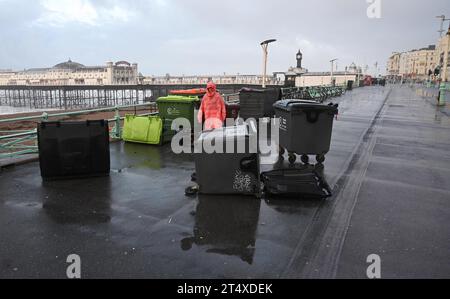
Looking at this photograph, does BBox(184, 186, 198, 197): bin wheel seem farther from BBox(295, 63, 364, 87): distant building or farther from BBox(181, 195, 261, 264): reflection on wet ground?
BBox(295, 63, 364, 87): distant building

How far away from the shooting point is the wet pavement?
3557 millimetres

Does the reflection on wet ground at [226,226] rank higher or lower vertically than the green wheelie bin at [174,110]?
lower

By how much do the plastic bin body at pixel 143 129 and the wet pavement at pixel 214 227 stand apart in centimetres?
213

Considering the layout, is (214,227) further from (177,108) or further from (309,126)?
(177,108)

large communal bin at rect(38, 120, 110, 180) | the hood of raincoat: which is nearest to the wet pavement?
large communal bin at rect(38, 120, 110, 180)

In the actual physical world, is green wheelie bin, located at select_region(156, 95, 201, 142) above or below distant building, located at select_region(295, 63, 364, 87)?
below

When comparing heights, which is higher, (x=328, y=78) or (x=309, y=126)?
(x=328, y=78)

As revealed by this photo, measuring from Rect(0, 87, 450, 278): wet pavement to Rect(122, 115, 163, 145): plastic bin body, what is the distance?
2131 millimetres

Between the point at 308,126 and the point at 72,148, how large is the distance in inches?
188

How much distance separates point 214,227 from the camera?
4.52 m

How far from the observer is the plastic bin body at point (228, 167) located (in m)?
5.32

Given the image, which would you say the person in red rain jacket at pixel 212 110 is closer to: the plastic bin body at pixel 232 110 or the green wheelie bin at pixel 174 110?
the green wheelie bin at pixel 174 110

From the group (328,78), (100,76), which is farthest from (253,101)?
(100,76)

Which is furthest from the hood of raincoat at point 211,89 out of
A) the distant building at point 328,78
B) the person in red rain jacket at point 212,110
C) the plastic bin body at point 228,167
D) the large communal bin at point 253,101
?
the distant building at point 328,78
